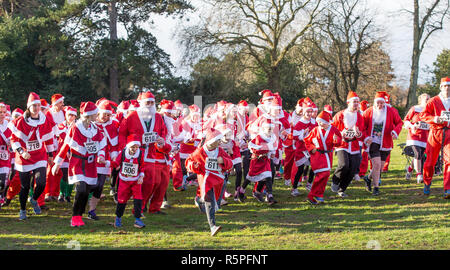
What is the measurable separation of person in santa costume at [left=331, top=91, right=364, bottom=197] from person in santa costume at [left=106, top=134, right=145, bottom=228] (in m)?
4.27

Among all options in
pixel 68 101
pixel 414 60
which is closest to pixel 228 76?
pixel 68 101

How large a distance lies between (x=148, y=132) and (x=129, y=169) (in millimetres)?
747

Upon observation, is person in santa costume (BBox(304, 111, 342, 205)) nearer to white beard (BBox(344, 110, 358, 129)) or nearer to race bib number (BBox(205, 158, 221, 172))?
white beard (BBox(344, 110, 358, 129))

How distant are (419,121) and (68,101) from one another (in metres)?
22.7

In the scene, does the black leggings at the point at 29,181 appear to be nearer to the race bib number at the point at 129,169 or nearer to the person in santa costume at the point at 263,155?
the race bib number at the point at 129,169

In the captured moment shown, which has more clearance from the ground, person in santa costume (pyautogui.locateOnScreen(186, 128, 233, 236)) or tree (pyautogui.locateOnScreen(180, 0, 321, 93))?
tree (pyautogui.locateOnScreen(180, 0, 321, 93))

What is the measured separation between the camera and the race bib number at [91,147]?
7156mm

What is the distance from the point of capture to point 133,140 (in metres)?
7.23

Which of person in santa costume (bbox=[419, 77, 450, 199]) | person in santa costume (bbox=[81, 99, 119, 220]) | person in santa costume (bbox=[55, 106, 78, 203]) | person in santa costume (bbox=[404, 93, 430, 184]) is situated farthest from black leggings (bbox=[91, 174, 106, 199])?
person in santa costume (bbox=[404, 93, 430, 184])

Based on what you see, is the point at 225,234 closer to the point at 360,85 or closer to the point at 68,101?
the point at 68,101

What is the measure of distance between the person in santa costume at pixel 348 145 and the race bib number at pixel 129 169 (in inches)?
172

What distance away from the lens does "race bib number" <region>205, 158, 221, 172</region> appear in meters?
6.97

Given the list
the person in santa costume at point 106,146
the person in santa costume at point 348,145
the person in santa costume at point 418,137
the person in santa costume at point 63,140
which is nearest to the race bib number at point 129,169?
the person in santa costume at point 106,146

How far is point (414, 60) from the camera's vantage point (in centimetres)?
3064
